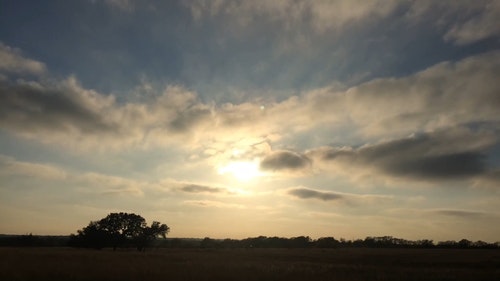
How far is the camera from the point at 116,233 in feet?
320

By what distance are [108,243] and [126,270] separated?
70.0 m

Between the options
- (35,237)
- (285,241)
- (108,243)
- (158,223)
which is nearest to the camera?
(108,243)

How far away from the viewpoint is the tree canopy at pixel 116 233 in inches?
3797

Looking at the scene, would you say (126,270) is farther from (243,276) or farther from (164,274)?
(243,276)

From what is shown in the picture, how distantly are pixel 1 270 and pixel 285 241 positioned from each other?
16677 cm

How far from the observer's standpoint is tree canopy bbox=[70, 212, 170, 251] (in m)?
96.4

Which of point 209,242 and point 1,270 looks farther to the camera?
point 209,242

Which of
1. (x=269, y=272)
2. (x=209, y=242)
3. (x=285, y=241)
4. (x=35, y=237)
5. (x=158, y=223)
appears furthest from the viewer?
(x=285, y=241)

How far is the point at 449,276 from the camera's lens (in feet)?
117

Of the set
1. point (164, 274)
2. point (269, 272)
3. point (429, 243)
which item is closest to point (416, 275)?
point (269, 272)

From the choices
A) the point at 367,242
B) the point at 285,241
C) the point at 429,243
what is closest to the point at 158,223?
the point at 285,241

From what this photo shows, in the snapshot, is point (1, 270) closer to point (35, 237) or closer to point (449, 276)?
→ point (449, 276)

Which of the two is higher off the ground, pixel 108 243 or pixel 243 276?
pixel 108 243

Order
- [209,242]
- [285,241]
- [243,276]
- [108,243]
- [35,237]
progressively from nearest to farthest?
[243,276] < [108,243] < [35,237] < [209,242] < [285,241]
